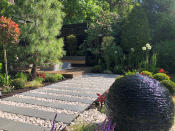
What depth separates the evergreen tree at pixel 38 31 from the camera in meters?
6.20

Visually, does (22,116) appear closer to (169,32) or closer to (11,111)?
(11,111)

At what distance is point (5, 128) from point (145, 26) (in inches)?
417

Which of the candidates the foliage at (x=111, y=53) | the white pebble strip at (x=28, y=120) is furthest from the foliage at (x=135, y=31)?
the white pebble strip at (x=28, y=120)

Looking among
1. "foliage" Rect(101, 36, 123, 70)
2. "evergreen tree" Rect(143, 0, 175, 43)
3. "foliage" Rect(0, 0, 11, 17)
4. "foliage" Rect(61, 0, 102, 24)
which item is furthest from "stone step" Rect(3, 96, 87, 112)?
"foliage" Rect(61, 0, 102, 24)

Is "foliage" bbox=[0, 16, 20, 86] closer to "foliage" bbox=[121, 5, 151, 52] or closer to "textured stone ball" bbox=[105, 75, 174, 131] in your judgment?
"textured stone ball" bbox=[105, 75, 174, 131]

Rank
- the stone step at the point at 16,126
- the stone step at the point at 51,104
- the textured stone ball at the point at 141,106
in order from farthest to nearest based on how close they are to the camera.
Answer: the stone step at the point at 51,104
the stone step at the point at 16,126
the textured stone ball at the point at 141,106

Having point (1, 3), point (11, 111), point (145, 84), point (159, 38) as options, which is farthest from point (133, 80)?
point (159, 38)

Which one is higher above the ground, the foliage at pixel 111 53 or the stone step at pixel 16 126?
the foliage at pixel 111 53

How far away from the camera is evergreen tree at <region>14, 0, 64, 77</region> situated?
244 inches

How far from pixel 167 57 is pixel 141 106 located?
8.95 meters

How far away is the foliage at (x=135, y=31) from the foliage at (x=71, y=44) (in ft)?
13.9

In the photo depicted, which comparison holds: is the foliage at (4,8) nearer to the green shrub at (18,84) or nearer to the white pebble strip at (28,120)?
the green shrub at (18,84)

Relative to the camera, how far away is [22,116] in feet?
10.1

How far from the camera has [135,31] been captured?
410 inches
